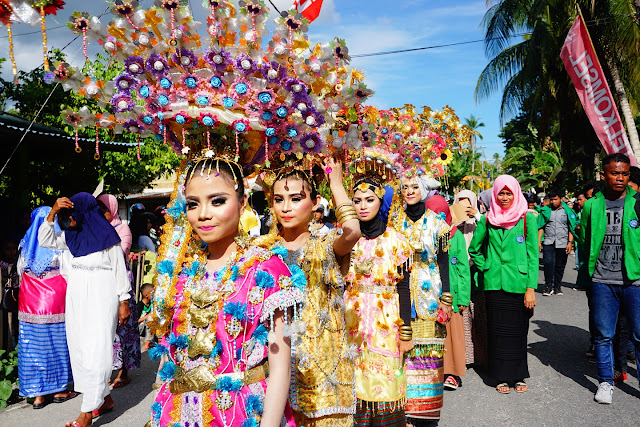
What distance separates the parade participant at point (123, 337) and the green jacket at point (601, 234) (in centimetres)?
515

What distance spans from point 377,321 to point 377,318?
0.02 m

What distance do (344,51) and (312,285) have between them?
1.52 metres

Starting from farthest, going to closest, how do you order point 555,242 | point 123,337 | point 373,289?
point 555,242 < point 123,337 < point 373,289

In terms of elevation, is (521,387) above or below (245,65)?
below

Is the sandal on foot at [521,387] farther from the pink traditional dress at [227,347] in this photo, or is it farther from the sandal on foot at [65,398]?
the sandal on foot at [65,398]

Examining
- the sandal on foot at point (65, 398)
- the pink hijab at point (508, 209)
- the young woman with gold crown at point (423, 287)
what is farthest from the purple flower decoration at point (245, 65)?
the sandal on foot at point (65, 398)

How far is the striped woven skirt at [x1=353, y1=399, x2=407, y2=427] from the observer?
151 inches

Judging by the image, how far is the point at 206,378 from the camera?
6.38ft

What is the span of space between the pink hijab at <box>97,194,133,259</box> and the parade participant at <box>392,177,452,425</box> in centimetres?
338

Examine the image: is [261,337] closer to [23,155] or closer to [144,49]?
[144,49]

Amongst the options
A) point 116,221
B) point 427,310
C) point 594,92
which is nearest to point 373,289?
point 427,310

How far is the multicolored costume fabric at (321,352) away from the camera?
3.09m

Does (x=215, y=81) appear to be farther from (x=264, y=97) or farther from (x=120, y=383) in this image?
(x=120, y=383)

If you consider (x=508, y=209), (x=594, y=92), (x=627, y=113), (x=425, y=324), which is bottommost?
(x=425, y=324)
